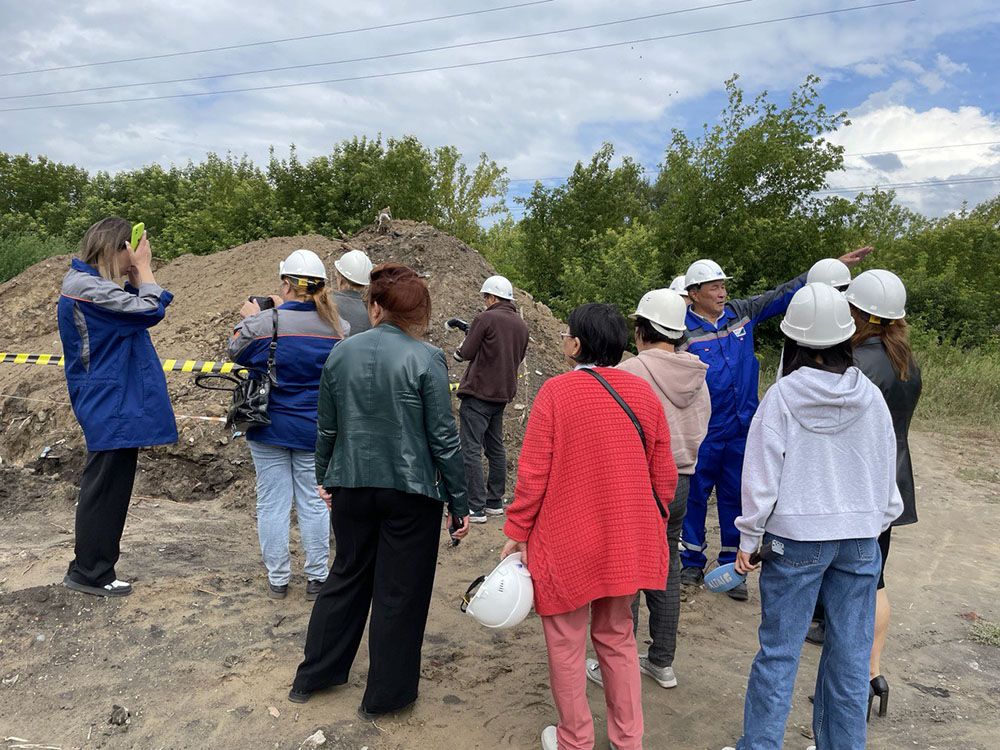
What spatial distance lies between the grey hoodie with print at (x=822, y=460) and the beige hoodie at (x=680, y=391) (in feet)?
2.72

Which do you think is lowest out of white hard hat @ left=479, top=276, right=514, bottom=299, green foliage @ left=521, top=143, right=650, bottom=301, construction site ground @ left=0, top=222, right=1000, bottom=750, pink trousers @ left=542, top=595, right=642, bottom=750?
construction site ground @ left=0, top=222, right=1000, bottom=750

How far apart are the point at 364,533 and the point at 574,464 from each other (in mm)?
1071

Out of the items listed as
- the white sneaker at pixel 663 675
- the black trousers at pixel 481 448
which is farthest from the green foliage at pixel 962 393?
the white sneaker at pixel 663 675

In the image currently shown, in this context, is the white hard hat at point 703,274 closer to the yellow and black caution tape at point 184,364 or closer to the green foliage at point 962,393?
the yellow and black caution tape at point 184,364

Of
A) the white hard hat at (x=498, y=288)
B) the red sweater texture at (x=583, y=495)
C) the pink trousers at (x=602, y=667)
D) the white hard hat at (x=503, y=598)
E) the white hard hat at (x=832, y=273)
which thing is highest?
the white hard hat at (x=832, y=273)

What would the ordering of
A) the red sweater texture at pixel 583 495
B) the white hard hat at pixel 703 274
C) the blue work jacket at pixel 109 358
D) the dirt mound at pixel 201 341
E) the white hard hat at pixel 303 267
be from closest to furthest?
1. the red sweater texture at pixel 583 495
2. the blue work jacket at pixel 109 358
3. the white hard hat at pixel 303 267
4. the white hard hat at pixel 703 274
5. the dirt mound at pixel 201 341

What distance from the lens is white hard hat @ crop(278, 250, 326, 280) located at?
4281 millimetres

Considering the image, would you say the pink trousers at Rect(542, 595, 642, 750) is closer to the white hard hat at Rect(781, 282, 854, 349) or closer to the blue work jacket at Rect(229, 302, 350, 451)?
the white hard hat at Rect(781, 282, 854, 349)

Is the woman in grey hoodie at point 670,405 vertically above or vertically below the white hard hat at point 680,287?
below

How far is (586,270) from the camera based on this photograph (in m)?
16.7

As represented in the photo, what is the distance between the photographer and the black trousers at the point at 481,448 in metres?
6.59

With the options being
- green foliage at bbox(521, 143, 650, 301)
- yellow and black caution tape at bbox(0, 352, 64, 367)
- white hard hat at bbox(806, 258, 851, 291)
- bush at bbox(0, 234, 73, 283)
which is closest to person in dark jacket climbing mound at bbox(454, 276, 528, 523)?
white hard hat at bbox(806, 258, 851, 291)

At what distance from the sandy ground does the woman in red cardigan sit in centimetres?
53

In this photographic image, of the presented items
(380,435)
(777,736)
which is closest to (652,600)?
(777,736)
